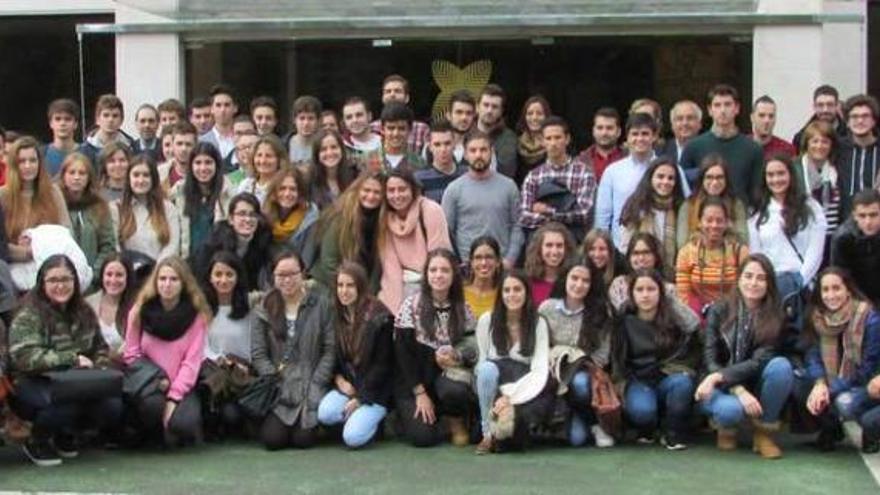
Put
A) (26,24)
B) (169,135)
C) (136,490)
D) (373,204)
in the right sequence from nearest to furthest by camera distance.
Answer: (136,490) < (373,204) < (169,135) < (26,24)

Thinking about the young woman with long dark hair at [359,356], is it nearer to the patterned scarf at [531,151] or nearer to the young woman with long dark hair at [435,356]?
the young woman with long dark hair at [435,356]

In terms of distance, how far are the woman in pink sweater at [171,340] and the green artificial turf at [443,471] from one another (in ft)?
0.69

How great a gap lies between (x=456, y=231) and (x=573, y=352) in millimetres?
1389

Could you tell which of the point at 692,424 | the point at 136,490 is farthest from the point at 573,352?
the point at 136,490

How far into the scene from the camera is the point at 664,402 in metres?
7.84

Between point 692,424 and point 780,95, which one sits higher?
point 780,95

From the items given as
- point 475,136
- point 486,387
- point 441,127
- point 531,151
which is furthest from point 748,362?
point 441,127

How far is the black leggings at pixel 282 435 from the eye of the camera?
7.87 metres

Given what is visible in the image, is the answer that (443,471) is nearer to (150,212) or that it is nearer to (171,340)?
(171,340)

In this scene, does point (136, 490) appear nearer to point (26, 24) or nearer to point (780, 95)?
point (780, 95)

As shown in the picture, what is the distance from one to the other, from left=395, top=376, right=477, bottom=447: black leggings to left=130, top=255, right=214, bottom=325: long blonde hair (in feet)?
4.19

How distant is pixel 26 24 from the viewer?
15148mm

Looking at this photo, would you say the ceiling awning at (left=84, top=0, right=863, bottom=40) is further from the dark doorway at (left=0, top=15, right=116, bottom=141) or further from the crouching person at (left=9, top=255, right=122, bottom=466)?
the crouching person at (left=9, top=255, right=122, bottom=466)

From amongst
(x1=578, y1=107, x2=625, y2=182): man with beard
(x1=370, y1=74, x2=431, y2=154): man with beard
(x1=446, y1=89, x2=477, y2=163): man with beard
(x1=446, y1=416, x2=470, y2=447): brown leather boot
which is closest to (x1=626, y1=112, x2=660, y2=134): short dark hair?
(x1=578, y1=107, x2=625, y2=182): man with beard
